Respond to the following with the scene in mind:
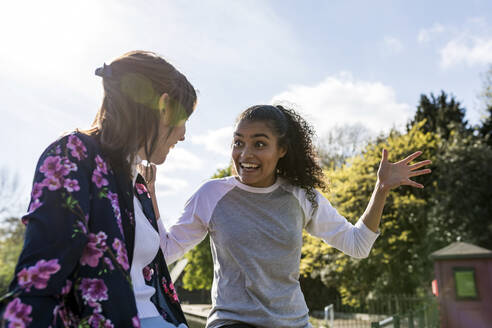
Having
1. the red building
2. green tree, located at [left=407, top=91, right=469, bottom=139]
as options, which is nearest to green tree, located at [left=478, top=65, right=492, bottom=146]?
green tree, located at [left=407, top=91, right=469, bottom=139]

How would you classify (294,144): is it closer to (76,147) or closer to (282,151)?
(282,151)

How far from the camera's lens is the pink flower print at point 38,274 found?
3.53ft

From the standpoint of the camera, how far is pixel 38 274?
1.09 metres

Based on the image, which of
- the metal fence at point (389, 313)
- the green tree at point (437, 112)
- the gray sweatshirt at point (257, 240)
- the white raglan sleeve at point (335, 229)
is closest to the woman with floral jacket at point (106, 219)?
the gray sweatshirt at point (257, 240)

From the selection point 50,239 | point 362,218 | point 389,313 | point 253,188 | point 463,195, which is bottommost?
point 389,313

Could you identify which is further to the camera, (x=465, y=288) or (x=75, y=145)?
(x=465, y=288)

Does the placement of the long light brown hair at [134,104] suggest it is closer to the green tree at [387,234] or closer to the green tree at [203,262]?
the green tree at [387,234]

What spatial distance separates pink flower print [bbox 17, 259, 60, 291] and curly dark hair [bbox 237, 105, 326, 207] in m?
1.67

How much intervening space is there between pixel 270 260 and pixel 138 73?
49.2 inches

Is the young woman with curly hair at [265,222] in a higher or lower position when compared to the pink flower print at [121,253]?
higher

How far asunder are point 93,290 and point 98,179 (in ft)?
1.11

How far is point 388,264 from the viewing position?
44.5ft

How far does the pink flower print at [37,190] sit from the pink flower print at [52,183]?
0.01 meters

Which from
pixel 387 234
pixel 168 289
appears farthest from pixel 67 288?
pixel 387 234
